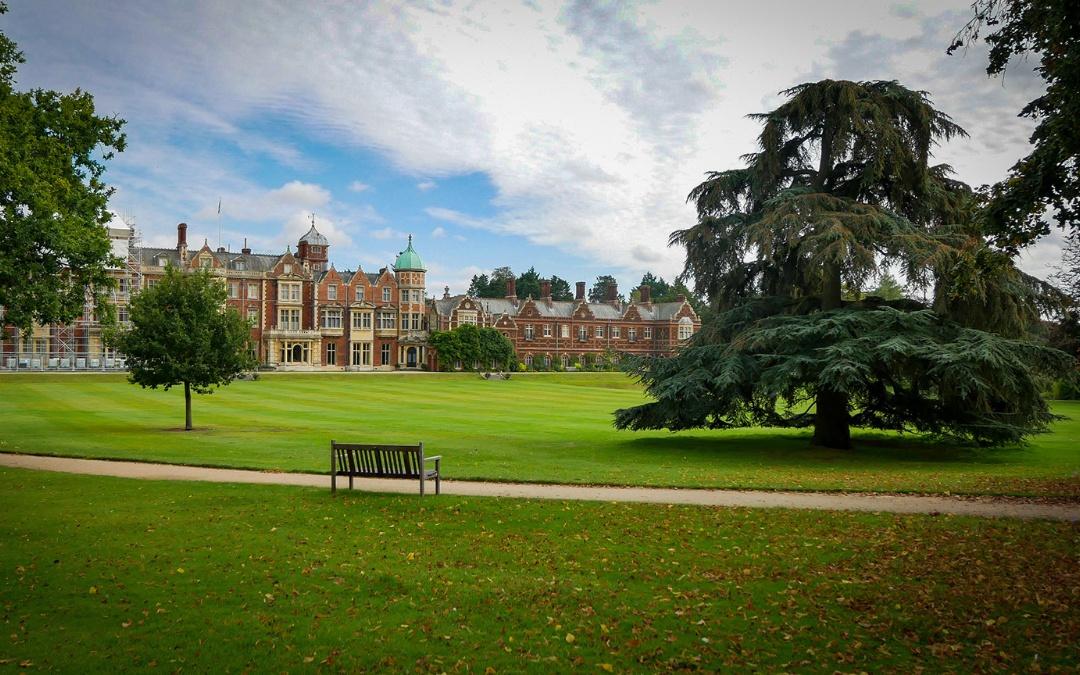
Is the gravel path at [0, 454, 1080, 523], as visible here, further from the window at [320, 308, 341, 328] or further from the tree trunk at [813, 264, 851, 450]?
the window at [320, 308, 341, 328]

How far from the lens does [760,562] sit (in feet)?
28.3

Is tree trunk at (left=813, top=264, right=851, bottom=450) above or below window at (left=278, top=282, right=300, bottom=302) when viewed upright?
below

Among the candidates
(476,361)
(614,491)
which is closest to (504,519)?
(614,491)

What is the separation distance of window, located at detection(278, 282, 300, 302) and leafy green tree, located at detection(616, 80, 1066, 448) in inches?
2239

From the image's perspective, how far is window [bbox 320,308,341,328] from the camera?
75.0 meters

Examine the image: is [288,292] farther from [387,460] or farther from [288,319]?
[387,460]

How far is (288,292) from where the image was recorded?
243ft

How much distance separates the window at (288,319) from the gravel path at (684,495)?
59.1 m

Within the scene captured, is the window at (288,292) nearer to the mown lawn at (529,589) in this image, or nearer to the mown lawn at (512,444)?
the mown lawn at (512,444)

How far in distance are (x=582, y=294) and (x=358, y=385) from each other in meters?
39.3

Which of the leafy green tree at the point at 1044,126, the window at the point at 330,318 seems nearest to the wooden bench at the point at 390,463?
the leafy green tree at the point at 1044,126

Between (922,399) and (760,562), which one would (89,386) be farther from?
(760,562)

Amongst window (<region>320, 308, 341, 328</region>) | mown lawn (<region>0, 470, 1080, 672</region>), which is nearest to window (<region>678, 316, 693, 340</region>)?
window (<region>320, 308, 341, 328</region>)

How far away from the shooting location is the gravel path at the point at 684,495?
457 inches
